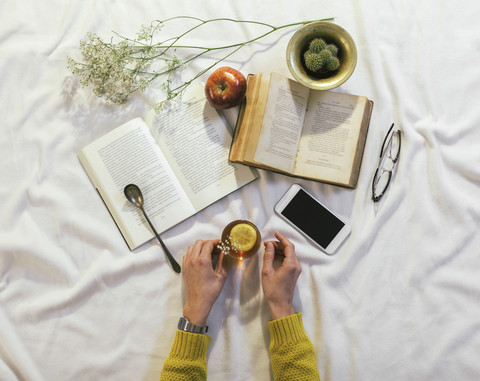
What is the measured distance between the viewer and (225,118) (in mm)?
1010

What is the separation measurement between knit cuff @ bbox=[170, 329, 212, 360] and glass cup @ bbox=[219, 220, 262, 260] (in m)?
0.23

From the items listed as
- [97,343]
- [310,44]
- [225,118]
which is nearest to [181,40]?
[225,118]

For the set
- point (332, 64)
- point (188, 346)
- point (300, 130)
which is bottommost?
point (188, 346)

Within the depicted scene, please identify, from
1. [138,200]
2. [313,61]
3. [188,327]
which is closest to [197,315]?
[188,327]

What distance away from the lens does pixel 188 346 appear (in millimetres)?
900

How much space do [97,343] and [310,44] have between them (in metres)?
0.97

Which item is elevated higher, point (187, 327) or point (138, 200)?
point (138, 200)

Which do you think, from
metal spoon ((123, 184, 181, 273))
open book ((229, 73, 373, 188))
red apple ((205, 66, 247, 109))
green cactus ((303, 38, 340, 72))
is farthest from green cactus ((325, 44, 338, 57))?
metal spoon ((123, 184, 181, 273))

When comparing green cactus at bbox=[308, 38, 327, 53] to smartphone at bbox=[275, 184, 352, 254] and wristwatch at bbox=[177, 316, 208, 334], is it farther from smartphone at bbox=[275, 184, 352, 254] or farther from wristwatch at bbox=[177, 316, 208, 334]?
wristwatch at bbox=[177, 316, 208, 334]

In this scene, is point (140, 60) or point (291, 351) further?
point (140, 60)

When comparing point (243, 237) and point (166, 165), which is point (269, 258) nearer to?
point (243, 237)

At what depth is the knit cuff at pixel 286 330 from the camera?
35.5 inches

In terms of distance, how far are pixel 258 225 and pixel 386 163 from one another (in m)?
0.40

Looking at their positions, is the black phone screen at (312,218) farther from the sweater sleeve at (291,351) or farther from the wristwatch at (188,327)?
the wristwatch at (188,327)
